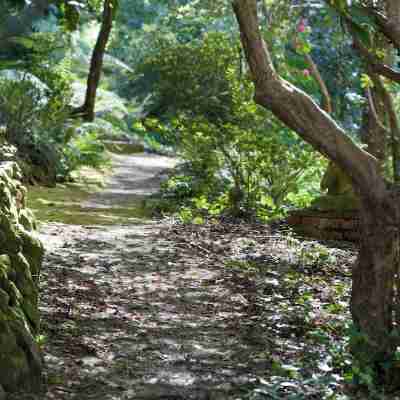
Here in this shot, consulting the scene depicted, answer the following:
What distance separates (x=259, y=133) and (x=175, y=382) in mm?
6417

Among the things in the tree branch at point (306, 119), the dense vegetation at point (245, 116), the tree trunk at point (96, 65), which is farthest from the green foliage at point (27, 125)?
the tree branch at point (306, 119)

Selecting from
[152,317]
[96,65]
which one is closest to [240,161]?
[152,317]

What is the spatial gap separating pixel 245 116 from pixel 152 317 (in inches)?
211

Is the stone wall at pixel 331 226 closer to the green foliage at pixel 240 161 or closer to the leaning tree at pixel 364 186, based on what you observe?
the green foliage at pixel 240 161

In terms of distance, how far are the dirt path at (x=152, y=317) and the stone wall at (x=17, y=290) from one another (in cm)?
19

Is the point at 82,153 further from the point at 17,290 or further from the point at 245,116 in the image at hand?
the point at 17,290

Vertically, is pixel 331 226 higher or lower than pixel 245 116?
lower

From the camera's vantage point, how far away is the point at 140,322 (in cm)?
514

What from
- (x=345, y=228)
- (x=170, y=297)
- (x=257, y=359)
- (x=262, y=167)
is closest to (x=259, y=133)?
(x=262, y=167)

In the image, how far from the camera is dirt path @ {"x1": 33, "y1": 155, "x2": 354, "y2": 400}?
13.3ft

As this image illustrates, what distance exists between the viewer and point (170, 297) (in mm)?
5836

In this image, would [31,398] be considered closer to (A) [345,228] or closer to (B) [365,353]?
(B) [365,353]

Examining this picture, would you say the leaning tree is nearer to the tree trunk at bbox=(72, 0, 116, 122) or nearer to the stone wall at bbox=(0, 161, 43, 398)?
the stone wall at bbox=(0, 161, 43, 398)

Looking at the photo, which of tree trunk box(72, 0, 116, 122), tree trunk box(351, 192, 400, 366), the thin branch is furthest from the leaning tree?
tree trunk box(72, 0, 116, 122)
